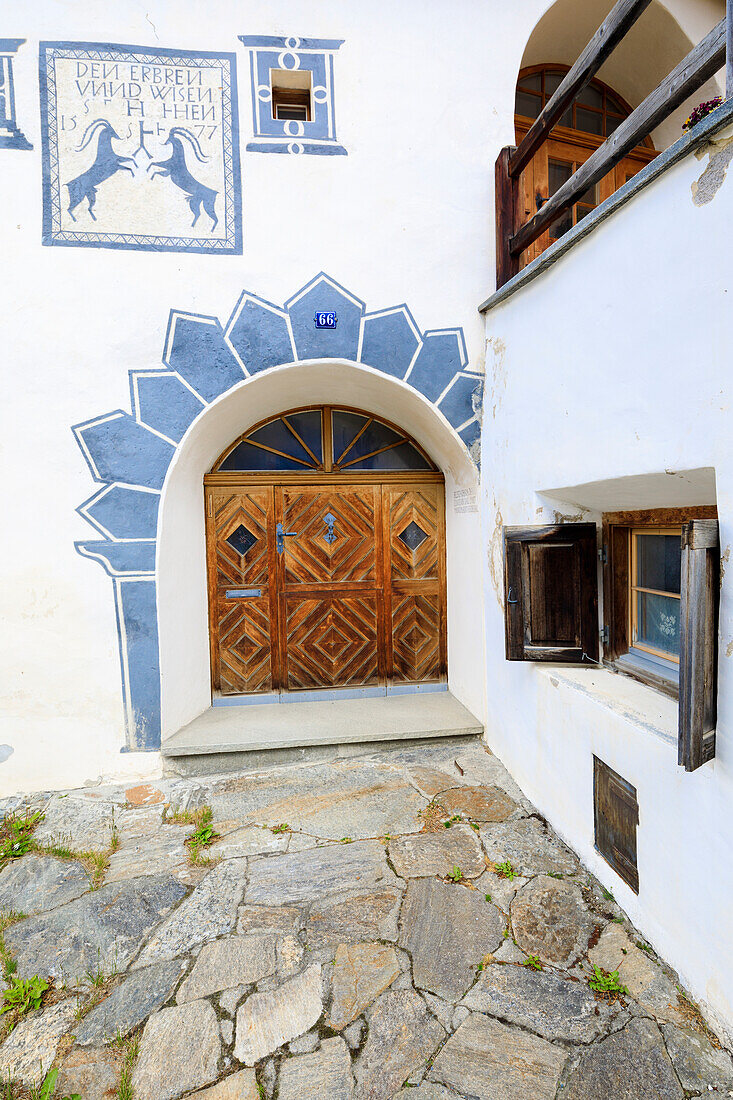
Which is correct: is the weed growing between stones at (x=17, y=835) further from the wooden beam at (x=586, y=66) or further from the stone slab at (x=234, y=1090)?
the wooden beam at (x=586, y=66)

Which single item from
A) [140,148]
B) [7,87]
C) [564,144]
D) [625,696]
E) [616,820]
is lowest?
[616,820]

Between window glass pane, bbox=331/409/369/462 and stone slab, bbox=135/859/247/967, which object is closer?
stone slab, bbox=135/859/247/967

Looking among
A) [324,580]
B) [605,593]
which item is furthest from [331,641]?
[605,593]

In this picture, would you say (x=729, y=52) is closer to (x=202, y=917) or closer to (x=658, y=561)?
(x=658, y=561)

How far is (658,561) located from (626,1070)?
2.03 metres

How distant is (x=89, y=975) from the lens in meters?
2.24

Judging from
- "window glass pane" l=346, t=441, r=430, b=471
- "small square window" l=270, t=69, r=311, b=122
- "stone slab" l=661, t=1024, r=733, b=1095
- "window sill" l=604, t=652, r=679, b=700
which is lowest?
"stone slab" l=661, t=1024, r=733, b=1095

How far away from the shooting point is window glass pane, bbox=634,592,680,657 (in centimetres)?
274

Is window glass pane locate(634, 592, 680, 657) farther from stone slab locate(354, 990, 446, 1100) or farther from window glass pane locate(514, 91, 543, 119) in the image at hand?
window glass pane locate(514, 91, 543, 119)

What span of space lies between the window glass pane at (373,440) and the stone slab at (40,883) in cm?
330

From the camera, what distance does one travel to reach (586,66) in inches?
111

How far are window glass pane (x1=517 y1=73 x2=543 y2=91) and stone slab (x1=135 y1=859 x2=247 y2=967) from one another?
5.95 metres

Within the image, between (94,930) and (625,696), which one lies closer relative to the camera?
(94,930)

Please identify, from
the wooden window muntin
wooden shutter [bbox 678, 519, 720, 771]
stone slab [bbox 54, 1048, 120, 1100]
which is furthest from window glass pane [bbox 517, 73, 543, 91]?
stone slab [bbox 54, 1048, 120, 1100]
